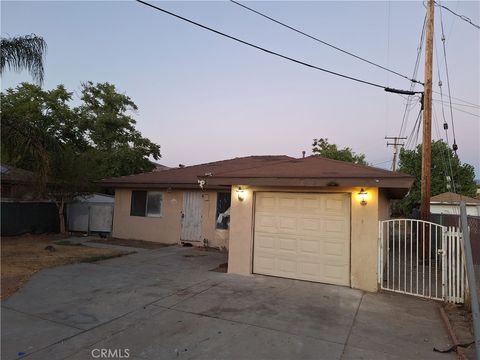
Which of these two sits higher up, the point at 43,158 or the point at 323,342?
the point at 43,158

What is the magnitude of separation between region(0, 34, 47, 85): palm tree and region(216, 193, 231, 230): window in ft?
23.5

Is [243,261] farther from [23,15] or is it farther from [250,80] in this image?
[23,15]

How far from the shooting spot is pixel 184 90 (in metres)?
17.5

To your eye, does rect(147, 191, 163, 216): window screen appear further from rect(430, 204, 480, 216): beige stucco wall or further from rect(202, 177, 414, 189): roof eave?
rect(430, 204, 480, 216): beige stucco wall

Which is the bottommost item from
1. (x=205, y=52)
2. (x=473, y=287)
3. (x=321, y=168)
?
(x=473, y=287)

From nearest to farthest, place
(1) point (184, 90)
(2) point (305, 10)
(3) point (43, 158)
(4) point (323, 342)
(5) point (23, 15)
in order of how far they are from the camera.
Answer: (4) point (323, 342), (3) point (43, 158), (2) point (305, 10), (5) point (23, 15), (1) point (184, 90)

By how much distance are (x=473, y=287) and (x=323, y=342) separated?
2.07 m

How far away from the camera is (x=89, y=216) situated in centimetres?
1745

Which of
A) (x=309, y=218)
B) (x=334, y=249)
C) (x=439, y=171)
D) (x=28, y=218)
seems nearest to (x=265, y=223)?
(x=309, y=218)

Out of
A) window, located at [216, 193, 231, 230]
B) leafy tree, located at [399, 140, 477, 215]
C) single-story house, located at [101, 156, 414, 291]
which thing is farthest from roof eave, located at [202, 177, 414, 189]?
leafy tree, located at [399, 140, 477, 215]

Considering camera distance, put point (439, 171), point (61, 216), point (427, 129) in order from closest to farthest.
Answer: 1. point (427, 129)
2. point (61, 216)
3. point (439, 171)

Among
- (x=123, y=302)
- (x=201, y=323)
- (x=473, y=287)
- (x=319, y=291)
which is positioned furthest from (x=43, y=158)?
(x=473, y=287)

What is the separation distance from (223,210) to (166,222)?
2.71m

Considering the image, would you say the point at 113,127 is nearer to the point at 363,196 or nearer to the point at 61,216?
the point at 61,216
